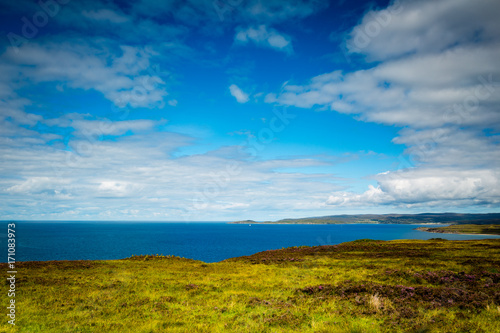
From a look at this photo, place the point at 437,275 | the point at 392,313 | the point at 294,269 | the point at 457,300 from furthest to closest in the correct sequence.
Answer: the point at 294,269 < the point at 437,275 < the point at 457,300 < the point at 392,313

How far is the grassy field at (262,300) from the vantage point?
637 inches

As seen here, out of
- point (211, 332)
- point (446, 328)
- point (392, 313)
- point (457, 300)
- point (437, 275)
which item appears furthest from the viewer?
point (437, 275)

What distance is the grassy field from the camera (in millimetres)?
16172

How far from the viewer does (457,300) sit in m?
18.9

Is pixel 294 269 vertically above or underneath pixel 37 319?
underneath

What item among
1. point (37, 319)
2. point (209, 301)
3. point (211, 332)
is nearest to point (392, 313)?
point (211, 332)

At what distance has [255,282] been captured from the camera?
28281 millimetres

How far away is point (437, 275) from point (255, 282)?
18090mm

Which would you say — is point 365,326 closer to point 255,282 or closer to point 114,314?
point 255,282

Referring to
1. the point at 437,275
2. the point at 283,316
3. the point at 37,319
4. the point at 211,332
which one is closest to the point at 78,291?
the point at 37,319

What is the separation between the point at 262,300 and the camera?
21.4 meters

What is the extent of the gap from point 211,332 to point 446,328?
13.1 meters

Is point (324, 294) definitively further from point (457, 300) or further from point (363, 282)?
point (457, 300)

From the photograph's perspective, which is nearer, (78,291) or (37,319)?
(37,319)
